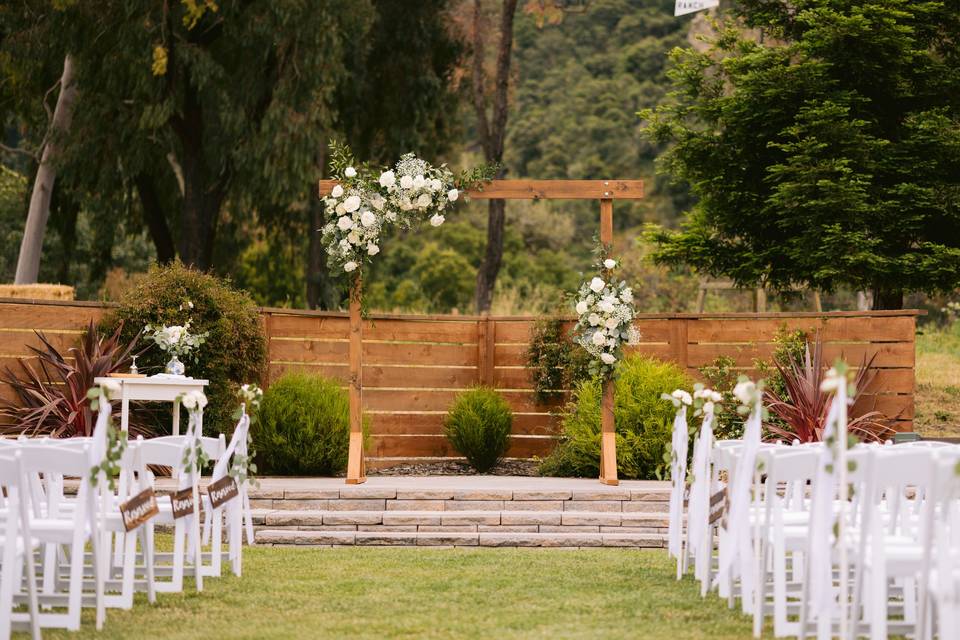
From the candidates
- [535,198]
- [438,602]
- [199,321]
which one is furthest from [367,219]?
[438,602]

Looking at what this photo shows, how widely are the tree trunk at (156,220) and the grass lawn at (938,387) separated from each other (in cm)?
1078

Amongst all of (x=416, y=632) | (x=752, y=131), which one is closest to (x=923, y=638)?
(x=416, y=632)

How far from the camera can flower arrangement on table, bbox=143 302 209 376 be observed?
34.7 ft

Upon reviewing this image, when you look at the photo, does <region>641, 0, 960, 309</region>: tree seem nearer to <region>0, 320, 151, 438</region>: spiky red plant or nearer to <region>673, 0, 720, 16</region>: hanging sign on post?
<region>673, 0, 720, 16</region>: hanging sign on post

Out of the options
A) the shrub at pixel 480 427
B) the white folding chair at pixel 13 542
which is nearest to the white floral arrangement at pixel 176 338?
the shrub at pixel 480 427

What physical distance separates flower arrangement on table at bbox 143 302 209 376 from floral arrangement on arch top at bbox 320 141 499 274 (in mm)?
1345

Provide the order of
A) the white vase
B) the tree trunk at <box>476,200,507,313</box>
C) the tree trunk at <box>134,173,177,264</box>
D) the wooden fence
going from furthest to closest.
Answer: the tree trunk at <box>476,200,507,313</box>
the tree trunk at <box>134,173,177,264</box>
the wooden fence
the white vase

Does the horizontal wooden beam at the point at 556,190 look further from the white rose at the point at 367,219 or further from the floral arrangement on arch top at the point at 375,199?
the white rose at the point at 367,219

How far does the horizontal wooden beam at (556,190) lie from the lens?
10875mm

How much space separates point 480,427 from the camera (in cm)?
1245

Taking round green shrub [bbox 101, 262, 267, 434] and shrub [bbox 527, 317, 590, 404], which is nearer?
round green shrub [bbox 101, 262, 267, 434]

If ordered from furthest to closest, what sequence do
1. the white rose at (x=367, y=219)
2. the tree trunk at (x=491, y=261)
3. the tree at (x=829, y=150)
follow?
the tree trunk at (x=491, y=261) → the tree at (x=829, y=150) → the white rose at (x=367, y=219)

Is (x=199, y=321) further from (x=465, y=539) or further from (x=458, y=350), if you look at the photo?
(x=465, y=539)

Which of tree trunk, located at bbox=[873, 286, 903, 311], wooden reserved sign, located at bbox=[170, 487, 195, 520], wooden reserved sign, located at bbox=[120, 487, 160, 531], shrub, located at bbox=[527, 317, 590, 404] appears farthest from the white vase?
tree trunk, located at bbox=[873, 286, 903, 311]
